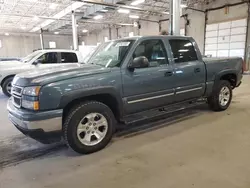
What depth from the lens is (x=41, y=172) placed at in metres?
2.56

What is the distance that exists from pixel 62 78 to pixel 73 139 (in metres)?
0.83

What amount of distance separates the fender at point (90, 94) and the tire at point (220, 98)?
2521 millimetres

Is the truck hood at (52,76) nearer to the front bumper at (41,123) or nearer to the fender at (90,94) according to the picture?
the fender at (90,94)

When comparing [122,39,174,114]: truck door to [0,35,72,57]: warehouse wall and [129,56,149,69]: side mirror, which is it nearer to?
[129,56,149,69]: side mirror

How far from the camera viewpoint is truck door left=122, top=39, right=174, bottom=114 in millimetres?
3264

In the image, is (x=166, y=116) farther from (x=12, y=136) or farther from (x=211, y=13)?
(x=211, y=13)

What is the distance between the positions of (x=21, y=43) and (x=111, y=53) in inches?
1209

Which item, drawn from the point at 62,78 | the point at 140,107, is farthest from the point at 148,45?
the point at 62,78

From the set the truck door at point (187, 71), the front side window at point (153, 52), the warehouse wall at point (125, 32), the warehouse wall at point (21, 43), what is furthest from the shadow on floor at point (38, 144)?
the warehouse wall at point (21, 43)

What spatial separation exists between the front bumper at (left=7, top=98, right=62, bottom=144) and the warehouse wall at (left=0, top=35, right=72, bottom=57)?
30657 mm

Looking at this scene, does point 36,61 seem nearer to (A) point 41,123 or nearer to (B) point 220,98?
(A) point 41,123

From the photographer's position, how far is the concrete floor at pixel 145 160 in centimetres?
232

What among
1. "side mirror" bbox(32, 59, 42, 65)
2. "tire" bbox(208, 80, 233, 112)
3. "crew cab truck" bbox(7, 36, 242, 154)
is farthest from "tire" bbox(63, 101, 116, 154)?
"side mirror" bbox(32, 59, 42, 65)

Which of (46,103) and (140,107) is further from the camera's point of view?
(140,107)
